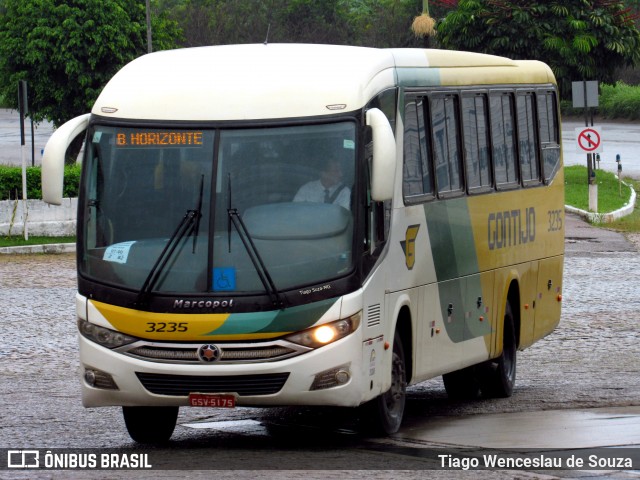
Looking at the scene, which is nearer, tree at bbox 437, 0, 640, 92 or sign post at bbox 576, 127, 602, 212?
sign post at bbox 576, 127, 602, 212

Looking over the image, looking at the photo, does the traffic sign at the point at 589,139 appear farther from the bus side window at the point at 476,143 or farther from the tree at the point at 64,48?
the bus side window at the point at 476,143

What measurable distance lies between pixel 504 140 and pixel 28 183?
18.1 m

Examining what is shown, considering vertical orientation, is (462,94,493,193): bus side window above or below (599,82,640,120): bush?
above

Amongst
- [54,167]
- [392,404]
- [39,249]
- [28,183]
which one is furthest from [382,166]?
[28,183]

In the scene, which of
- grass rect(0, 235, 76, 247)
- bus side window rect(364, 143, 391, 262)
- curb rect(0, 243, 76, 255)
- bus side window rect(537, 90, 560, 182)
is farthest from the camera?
grass rect(0, 235, 76, 247)

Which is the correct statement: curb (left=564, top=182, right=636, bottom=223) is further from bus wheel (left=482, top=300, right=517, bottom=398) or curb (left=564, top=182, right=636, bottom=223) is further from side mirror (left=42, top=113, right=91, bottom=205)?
side mirror (left=42, top=113, right=91, bottom=205)

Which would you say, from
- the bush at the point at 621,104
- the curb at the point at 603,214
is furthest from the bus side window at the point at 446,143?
the bush at the point at 621,104

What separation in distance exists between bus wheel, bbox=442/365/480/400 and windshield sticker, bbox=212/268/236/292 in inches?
199

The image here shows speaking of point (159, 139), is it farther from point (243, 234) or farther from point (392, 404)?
point (392, 404)

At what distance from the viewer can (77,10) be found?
48.5 meters

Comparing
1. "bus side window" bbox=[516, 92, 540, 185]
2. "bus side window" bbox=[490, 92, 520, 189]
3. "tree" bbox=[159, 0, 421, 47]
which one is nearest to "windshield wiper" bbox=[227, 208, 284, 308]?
"bus side window" bbox=[490, 92, 520, 189]

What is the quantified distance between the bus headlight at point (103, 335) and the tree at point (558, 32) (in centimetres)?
3522

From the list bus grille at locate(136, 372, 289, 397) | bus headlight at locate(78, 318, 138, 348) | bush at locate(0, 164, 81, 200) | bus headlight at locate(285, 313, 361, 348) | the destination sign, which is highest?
the destination sign

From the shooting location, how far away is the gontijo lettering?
44.9 feet
